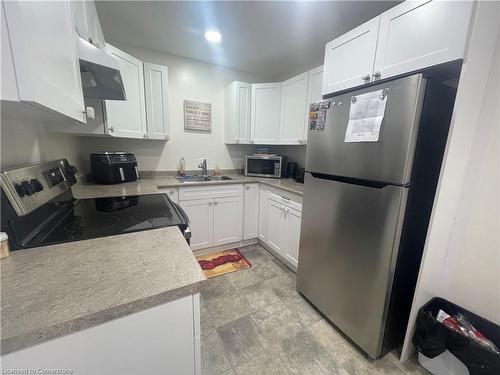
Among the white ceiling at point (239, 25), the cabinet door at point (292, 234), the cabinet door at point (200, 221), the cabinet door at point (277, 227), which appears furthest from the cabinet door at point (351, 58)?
the cabinet door at point (200, 221)

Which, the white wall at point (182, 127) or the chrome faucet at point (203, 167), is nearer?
the white wall at point (182, 127)

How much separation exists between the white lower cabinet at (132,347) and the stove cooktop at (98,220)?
450 millimetres

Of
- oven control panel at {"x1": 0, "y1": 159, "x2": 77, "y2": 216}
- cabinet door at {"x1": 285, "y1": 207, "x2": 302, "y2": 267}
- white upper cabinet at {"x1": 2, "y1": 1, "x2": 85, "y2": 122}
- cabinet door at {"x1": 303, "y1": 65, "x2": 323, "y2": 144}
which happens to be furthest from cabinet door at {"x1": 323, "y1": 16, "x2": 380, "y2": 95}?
oven control panel at {"x1": 0, "y1": 159, "x2": 77, "y2": 216}

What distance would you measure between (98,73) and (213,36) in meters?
1.24

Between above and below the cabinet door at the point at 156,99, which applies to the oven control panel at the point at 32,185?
below

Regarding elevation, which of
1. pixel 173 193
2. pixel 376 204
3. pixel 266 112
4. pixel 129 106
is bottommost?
pixel 173 193

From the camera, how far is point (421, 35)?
101cm

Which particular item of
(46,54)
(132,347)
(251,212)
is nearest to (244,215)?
(251,212)

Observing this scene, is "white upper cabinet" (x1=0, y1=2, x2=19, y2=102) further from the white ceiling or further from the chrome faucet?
the chrome faucet

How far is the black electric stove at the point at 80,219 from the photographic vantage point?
2.42ft

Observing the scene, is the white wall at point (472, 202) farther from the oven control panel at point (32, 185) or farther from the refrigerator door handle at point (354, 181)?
the oven control panel at point (32, 185)

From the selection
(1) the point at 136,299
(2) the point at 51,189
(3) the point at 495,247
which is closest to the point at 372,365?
(3) the point at 495,247

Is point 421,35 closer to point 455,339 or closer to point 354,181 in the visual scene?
point 354,181

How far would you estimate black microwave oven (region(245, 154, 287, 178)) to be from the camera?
2.69 meters
